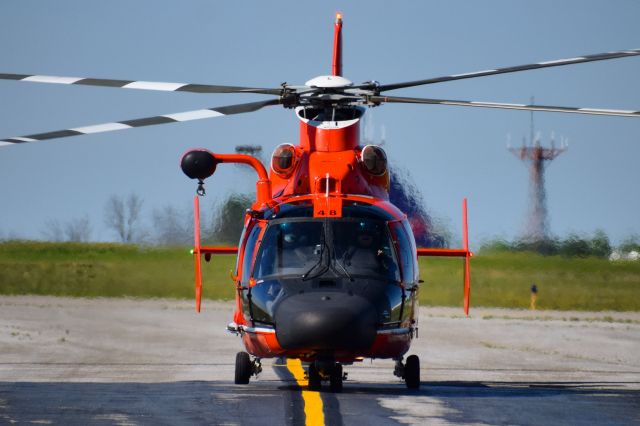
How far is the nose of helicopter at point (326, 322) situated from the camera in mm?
15422

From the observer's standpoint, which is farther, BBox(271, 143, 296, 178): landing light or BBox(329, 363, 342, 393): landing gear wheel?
BBox(271, 143, 296, 178): landing light

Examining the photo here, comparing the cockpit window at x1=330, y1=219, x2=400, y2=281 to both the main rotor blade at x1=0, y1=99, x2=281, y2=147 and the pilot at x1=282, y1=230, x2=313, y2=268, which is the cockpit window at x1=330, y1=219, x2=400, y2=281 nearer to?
the pilot at x1=282, y1=230, x2=313, y2=268

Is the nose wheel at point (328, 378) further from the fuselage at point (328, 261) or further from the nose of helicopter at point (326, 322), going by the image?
the nose of helicopter at point (326, 322)

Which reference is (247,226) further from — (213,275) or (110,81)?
(213,275)

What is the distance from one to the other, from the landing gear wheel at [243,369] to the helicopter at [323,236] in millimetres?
14

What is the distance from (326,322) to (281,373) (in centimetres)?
681

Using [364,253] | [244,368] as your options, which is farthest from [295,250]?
[244,368]

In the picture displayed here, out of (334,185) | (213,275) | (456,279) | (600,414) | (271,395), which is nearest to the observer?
(600,414)

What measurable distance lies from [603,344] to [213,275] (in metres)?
14.3

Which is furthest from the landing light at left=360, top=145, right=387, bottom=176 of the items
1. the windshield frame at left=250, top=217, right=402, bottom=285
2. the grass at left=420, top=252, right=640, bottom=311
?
the grass at left=420, top=252, right=640, bottom=311

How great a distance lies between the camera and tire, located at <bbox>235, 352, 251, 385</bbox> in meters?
18.1

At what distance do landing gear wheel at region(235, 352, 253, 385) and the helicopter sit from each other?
0.01 m

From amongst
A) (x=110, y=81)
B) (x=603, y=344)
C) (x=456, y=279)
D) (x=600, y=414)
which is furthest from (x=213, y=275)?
(x=600, y=414)

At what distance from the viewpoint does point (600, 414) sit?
14.1 m
